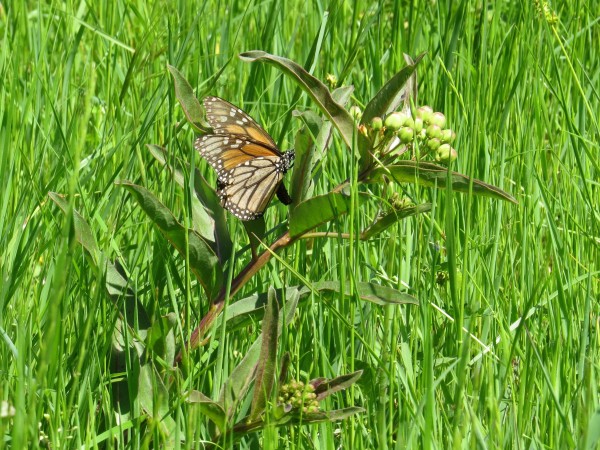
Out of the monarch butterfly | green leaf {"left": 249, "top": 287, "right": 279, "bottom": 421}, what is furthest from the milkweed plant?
the monarch butterfly

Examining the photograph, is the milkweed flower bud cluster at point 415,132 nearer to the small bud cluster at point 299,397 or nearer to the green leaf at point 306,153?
the green leaf at point 306,153

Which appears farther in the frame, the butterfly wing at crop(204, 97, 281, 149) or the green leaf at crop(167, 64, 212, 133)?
the butterfly wing at crop(204, 97, 281, 149)

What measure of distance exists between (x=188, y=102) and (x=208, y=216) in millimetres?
259

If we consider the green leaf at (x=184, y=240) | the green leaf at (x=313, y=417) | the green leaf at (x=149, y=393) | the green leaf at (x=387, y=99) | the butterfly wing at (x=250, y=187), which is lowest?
the green leaf at (x=313, y=417)

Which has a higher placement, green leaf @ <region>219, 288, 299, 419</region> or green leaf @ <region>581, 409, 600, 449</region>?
green leaf @ <region>219, 288, 299, 419</region>

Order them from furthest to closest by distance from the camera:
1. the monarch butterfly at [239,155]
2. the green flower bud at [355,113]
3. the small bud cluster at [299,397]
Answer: the monarch butterfly at [239,155] → the green flower bud at [355,113] → the small bud cluster at [299,397]

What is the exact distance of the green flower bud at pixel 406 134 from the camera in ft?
5.97

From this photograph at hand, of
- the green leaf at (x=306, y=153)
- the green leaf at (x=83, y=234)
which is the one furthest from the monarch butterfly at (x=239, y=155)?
the green leaf at (x=83, y=234)

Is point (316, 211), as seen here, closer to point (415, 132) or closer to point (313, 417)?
point (415, 132)

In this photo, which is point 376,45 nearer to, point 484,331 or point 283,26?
point 283,26

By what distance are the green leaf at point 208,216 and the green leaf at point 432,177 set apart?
1.18 feet

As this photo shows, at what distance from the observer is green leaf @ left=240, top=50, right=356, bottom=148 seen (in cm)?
184

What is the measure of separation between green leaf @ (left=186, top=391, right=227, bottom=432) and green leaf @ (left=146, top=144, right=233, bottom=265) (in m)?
0.33

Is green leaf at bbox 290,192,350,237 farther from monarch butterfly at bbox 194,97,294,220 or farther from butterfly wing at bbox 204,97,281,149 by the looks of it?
butterfly wing at bbox 204,97,281,149
